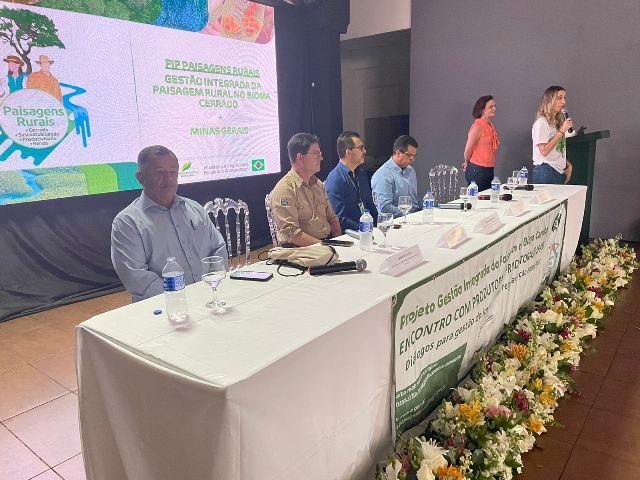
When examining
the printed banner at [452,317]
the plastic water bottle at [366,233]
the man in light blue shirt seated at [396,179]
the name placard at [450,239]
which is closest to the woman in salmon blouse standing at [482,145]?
the man in light blue shirt seated at [396,179]

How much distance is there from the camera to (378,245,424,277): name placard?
1.45m

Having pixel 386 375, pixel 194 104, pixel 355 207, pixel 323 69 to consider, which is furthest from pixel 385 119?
pixel 386 375

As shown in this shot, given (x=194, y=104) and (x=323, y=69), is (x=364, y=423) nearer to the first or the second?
(x=194, y=104)

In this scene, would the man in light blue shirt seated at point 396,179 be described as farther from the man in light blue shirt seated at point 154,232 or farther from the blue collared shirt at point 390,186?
the man in light blue shirt seated at point 154,232

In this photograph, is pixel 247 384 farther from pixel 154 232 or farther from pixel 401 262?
pixel 154 232

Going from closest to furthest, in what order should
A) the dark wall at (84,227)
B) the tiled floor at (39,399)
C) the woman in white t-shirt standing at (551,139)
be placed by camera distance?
1. the tiled floor at (39,399)
2. the dark wall at (84,227)
3. the woman in white t-shirt standing at (551,139)

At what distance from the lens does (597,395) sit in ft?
6.52

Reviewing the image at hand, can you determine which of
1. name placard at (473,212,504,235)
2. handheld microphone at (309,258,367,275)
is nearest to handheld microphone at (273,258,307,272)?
Result: handheld microphone at (309,258,367,275)

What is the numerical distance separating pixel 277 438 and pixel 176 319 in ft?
1.26

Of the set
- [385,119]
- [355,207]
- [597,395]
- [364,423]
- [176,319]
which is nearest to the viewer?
[176,319]

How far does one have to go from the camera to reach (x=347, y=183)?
2.76 metres

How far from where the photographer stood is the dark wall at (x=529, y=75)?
4.29m

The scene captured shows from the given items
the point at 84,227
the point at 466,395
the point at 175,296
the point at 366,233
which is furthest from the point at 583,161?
the point at 84,227

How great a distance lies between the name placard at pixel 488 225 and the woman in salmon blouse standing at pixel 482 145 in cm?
229
